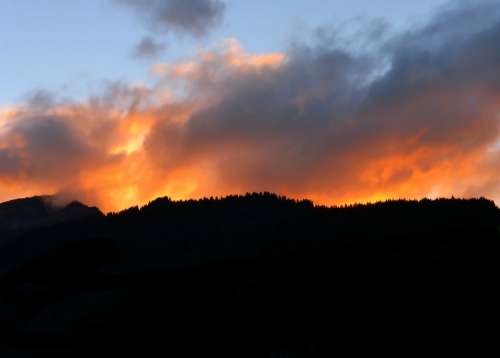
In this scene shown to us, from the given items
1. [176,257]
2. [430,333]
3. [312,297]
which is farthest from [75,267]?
[430,333]

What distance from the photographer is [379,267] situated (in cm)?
6912

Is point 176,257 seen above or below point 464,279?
above

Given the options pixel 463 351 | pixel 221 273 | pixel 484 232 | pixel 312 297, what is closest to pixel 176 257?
pixel 221 273

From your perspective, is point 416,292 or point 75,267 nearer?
point 416,292

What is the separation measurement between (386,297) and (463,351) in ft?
42.1

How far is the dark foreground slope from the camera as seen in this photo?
203 ft

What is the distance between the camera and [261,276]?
71.9 meters

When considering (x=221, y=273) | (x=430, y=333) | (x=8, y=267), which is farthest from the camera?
(x=8, y=267)

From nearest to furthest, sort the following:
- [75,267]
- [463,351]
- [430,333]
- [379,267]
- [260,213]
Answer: [463,351], [430,333], [379,267], [75,267], [260,213]

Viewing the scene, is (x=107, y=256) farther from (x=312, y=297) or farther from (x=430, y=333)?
(x=430, y=333)

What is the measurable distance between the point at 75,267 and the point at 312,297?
33.9 metres

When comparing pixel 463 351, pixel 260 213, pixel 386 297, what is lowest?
pixel 463 351

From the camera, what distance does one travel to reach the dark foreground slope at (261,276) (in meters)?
62.0

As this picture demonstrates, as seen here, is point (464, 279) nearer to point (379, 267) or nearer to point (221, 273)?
point (379, 267)
